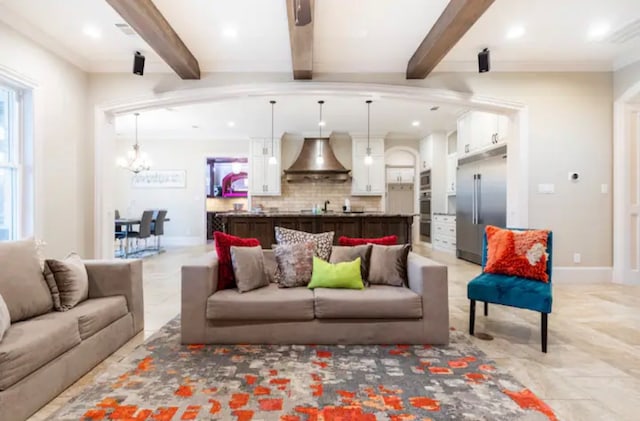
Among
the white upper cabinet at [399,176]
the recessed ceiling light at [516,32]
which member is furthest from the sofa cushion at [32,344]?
the white upper cabinet at [399,176]

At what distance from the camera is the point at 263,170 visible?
27.6ft

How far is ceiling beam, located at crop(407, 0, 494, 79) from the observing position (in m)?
2.87

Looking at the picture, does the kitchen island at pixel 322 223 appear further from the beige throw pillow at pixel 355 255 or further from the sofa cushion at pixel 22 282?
the sofa cushion at pixel 22 282

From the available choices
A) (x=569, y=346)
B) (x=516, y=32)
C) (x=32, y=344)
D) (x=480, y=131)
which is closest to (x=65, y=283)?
(x=32, y=344)

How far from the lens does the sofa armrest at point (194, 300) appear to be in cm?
249

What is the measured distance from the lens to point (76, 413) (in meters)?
1.69

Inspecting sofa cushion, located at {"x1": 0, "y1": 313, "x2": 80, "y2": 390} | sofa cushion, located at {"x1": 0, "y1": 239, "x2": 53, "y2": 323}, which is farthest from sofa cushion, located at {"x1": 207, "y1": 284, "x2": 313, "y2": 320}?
sofa cushion, located at {"x1": 0, "y1": 239, "x2": 53, "y2": 323}

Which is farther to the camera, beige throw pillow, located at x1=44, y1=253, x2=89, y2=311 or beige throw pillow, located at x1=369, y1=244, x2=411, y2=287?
beige throw pillow, located at x1=369, y1=244, x2=411, y2=287

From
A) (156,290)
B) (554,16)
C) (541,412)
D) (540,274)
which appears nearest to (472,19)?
(554,16)

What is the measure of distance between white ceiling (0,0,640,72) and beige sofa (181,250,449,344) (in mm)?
2407

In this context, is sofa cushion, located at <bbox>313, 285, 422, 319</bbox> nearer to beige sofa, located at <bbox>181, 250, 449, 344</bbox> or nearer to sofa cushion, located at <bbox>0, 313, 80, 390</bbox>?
beige sofa, located at <bbox>181, 250, 449, 344</bbox>

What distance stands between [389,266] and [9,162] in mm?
3883

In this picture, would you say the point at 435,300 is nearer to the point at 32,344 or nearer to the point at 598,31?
the point at 32,344

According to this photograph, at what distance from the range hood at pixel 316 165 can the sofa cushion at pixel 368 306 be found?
585cm
